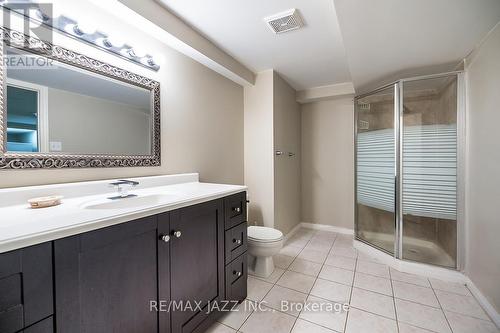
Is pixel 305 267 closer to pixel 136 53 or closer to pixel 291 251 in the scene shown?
pixel 291 251

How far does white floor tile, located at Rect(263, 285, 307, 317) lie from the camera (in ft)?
5.14

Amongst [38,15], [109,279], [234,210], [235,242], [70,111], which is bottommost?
[235,242]

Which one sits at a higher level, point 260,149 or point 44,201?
point 260,149

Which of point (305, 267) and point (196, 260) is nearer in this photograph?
point (196, 260)

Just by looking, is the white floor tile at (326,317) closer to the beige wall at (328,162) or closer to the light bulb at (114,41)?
the beige wall at (328,162)

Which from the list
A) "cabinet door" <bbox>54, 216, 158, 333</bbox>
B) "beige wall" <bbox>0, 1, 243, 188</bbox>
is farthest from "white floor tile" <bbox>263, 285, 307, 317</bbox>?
"beige wall" <bbox>0, 1, 243, 188</bbox>

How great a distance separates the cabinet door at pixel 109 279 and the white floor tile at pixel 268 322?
67cm

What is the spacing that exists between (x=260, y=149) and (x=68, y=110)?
1838 mm

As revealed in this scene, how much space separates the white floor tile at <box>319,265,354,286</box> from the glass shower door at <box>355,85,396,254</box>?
62 cm

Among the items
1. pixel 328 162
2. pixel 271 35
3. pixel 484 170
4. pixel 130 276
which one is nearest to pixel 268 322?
pixel 130 276

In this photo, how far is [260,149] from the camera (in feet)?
8.55

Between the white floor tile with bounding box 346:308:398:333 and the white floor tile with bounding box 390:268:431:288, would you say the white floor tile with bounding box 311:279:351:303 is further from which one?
the white floor tile with bounding box 390:268:431:288

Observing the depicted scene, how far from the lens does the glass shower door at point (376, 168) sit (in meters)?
2.32

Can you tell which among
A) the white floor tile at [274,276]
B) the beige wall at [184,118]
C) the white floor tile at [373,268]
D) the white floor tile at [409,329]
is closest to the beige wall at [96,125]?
the beige wall at [184,118]
